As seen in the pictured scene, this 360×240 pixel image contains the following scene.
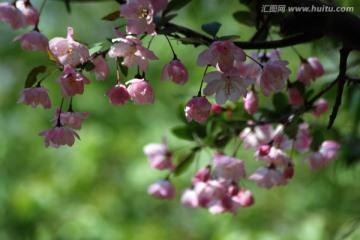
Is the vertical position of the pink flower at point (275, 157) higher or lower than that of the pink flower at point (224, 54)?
lower

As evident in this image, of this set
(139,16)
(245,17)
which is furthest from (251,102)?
(139,16)

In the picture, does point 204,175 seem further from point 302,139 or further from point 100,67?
point 100,67

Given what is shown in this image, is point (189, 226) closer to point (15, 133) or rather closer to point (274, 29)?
point (15, 133)

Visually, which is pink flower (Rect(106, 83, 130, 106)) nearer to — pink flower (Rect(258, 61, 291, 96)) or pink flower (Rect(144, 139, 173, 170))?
pink flower (Rect(258, 61, 291, 96))

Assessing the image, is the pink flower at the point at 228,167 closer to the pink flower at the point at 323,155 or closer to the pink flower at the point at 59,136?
the pink flower at the point at 323,155

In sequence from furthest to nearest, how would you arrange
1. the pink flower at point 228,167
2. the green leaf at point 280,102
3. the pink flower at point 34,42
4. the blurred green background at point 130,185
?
1. the blurred green background at point 130,185
2. the green leaf at point 280,102
3. the pink flower at point 228,167
4. the pink flower at point 34,42

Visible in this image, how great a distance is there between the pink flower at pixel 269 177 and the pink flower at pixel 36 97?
0.48 metres

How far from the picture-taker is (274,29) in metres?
1.34

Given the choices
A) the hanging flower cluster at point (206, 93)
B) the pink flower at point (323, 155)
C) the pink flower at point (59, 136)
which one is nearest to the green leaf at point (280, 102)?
the hanging flower cluster at point (206, 93)

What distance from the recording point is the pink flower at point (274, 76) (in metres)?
1.02

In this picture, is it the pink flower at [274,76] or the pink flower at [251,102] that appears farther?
the pink flower at [251,102]

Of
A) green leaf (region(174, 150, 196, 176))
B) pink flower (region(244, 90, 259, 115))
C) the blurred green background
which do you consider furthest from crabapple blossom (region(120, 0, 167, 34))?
the blurred green background

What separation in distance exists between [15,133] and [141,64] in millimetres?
2822

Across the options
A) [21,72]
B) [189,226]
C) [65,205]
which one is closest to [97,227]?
[65,205]
